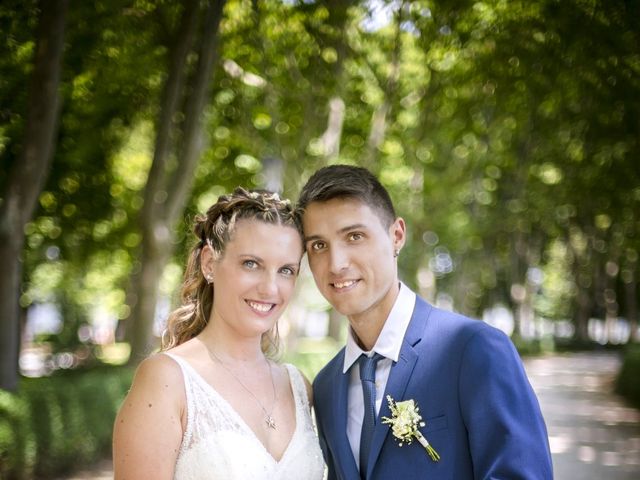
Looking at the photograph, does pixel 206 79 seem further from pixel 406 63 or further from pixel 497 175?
pixel 497 175

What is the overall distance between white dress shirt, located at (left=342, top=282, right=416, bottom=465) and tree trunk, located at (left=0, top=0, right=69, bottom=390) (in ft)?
21.6

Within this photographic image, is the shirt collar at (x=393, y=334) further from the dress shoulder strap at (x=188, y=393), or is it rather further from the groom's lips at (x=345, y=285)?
the dress shoulder strap at (x=188, y=393)

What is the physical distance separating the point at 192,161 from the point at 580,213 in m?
23.9

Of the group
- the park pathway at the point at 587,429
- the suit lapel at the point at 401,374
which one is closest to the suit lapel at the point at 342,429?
the suit lapel at the point at 401,374

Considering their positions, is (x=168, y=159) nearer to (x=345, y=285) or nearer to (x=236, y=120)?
(x=236, y=120)

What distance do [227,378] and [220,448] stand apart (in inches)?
15.5

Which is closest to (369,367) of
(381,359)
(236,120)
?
(381,359)

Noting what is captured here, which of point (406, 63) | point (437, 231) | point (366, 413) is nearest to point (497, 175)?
point (437, 231)

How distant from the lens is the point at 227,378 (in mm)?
3633

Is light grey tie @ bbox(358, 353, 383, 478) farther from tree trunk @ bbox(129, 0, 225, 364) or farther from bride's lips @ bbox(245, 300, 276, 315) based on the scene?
tree trunk @ bbox(129, 0, 225, 364)

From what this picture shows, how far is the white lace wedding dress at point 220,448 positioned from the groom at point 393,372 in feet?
0.81

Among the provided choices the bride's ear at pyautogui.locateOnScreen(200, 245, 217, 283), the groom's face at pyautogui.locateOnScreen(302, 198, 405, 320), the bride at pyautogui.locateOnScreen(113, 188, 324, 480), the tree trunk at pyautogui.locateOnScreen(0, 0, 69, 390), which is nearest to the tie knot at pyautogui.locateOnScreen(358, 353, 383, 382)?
the groom's face at pyautogui.locateOnScreen(302, 198, 405, 320)

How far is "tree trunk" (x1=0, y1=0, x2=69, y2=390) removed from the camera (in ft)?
27.7

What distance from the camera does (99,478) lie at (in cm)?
1020
